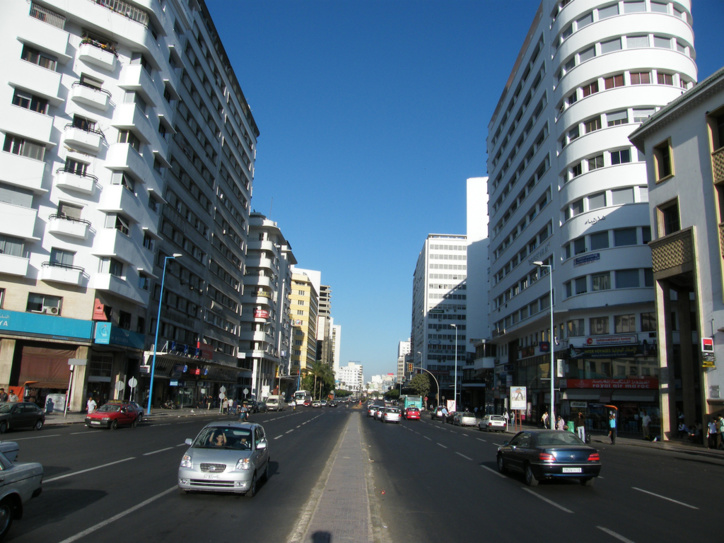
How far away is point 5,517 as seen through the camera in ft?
23.4

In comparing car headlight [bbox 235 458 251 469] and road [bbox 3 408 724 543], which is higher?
car headlight [bbox 235 458 251 469]

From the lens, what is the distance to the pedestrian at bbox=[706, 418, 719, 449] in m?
27.1

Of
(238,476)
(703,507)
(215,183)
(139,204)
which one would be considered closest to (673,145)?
(703,507)

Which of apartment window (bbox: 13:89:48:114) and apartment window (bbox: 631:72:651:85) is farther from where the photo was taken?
apartment window (bbox: 631:72:651:85)

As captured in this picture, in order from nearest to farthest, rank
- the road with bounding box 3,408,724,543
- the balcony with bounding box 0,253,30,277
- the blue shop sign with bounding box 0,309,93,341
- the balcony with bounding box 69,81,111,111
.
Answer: the road with bounding box 3,408,724,543
the balcony with bounding box 0,253,30,277
the blue shop sign with bounding box 0,309,93,341
the balcony with bounding box 69,81,111,111

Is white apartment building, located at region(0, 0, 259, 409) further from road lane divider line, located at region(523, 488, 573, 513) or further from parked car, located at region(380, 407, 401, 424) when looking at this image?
road lane divider line, located at region(523, 488, 573, 513)

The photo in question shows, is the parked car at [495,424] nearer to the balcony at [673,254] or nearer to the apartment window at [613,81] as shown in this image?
the balcony at [673,254]

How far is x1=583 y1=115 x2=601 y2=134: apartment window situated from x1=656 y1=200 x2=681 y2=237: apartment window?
12.4m

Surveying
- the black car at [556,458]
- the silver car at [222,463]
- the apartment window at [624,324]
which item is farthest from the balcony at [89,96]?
the apartment window at [624,324]

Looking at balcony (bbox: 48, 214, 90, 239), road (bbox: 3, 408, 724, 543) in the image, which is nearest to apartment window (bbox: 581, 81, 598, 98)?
road (bbox: 3, 408, 724, 543)

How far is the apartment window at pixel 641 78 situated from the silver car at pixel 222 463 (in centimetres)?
4282

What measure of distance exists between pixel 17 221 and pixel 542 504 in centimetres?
3529

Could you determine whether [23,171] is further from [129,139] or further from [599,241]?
[599,241]

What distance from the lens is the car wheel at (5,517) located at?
7.00m
